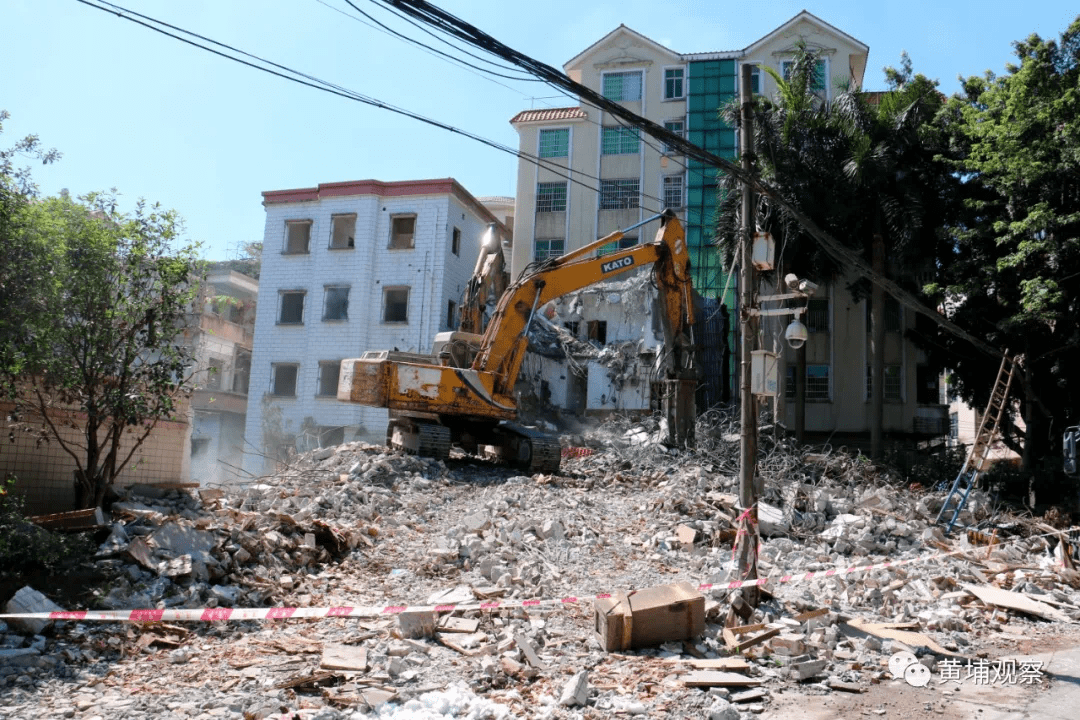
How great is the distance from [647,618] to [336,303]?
969 inches

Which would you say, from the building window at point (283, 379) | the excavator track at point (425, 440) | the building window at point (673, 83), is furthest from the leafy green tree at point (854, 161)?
the building window at point (283, 379)

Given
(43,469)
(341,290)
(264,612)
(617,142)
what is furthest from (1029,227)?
(341,290)

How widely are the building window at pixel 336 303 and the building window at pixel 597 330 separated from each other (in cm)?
897

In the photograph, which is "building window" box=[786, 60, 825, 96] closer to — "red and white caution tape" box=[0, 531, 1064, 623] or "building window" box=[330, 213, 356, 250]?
"building window" box=[330, 213, 356, 250]

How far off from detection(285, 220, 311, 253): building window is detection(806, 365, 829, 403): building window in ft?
63.7

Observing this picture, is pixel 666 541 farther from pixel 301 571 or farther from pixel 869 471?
pixel 869 471

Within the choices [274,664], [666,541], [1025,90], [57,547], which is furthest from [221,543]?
[1025,90]

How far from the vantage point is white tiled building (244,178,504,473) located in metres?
28.6

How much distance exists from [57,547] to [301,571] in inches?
97.2

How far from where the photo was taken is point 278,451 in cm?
2869

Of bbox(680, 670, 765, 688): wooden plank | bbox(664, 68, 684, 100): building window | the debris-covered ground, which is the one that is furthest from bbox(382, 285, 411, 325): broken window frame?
bbox(680, 670, 765, 688): wooden plank

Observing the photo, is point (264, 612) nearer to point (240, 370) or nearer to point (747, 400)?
point (747, 400)

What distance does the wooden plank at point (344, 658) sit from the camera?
19.6 feet

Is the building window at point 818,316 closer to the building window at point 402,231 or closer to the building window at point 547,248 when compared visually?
the building window at point 547,248
